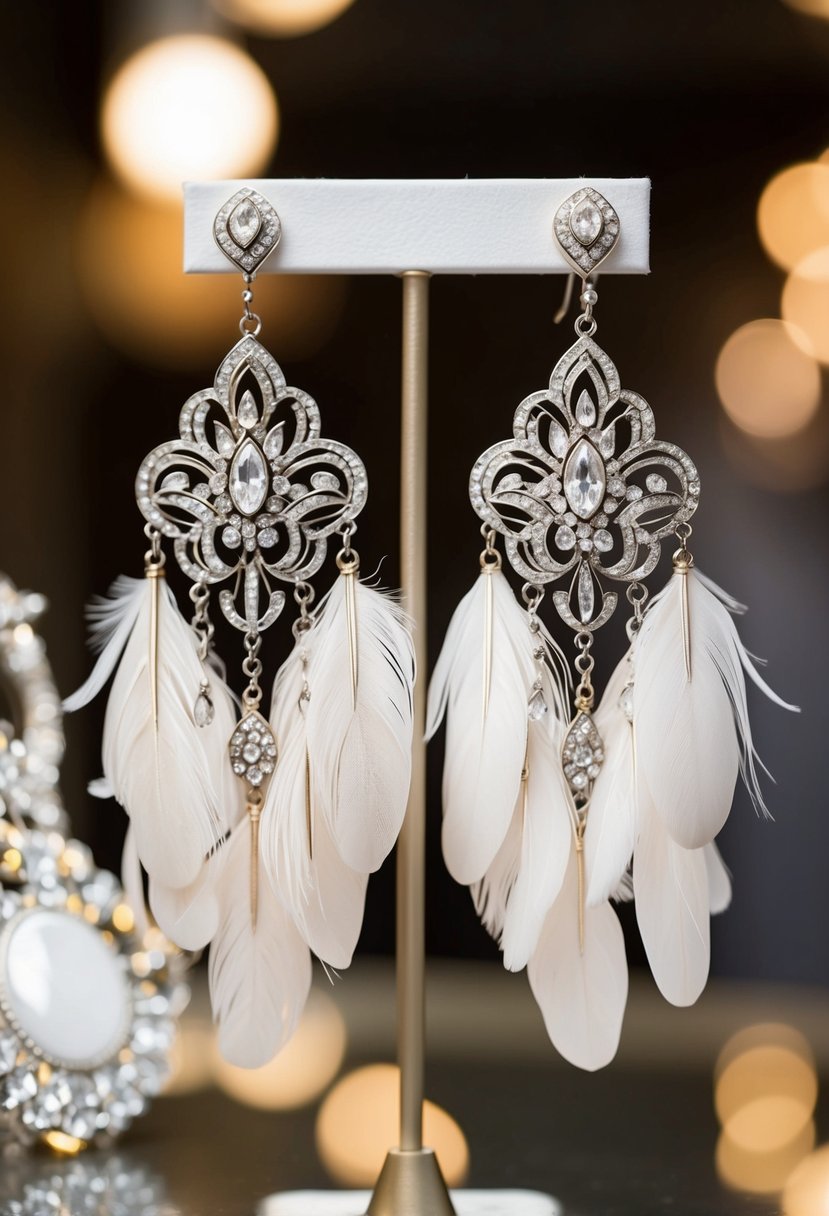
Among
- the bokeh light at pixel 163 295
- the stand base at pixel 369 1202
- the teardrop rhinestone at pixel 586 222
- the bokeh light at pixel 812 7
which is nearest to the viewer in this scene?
the teardrop rhinestone at pixel 586 222

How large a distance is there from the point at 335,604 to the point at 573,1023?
31 cm

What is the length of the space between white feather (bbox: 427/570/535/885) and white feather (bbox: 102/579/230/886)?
0.48 ft

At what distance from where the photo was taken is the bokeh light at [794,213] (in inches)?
61.2

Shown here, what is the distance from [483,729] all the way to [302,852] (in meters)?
0.14

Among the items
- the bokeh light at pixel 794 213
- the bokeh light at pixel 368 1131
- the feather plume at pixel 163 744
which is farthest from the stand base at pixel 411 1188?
the bokeh light at pixel 794 213

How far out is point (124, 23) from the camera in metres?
1.63

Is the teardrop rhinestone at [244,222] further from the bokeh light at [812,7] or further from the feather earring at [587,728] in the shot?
the bokeh light at [812,7]

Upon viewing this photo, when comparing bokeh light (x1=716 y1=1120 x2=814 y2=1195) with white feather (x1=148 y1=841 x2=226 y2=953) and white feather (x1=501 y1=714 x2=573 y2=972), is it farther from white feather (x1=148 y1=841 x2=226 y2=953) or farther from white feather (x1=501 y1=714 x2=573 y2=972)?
white feather (x1=148 y1=841 x2=226 y2=953)

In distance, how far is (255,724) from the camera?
0.89 meters

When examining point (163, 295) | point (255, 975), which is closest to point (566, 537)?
point (255, 975)

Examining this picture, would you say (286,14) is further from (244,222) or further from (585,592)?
A: (585,592)

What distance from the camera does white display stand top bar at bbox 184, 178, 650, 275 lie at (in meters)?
0.87

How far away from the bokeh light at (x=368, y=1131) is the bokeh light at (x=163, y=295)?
0.83 metres

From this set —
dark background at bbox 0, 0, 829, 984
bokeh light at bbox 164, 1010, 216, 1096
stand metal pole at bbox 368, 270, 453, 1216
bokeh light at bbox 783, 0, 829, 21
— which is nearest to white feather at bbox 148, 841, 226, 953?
stand metal pole at bbox 368, 270, 453, 1216
